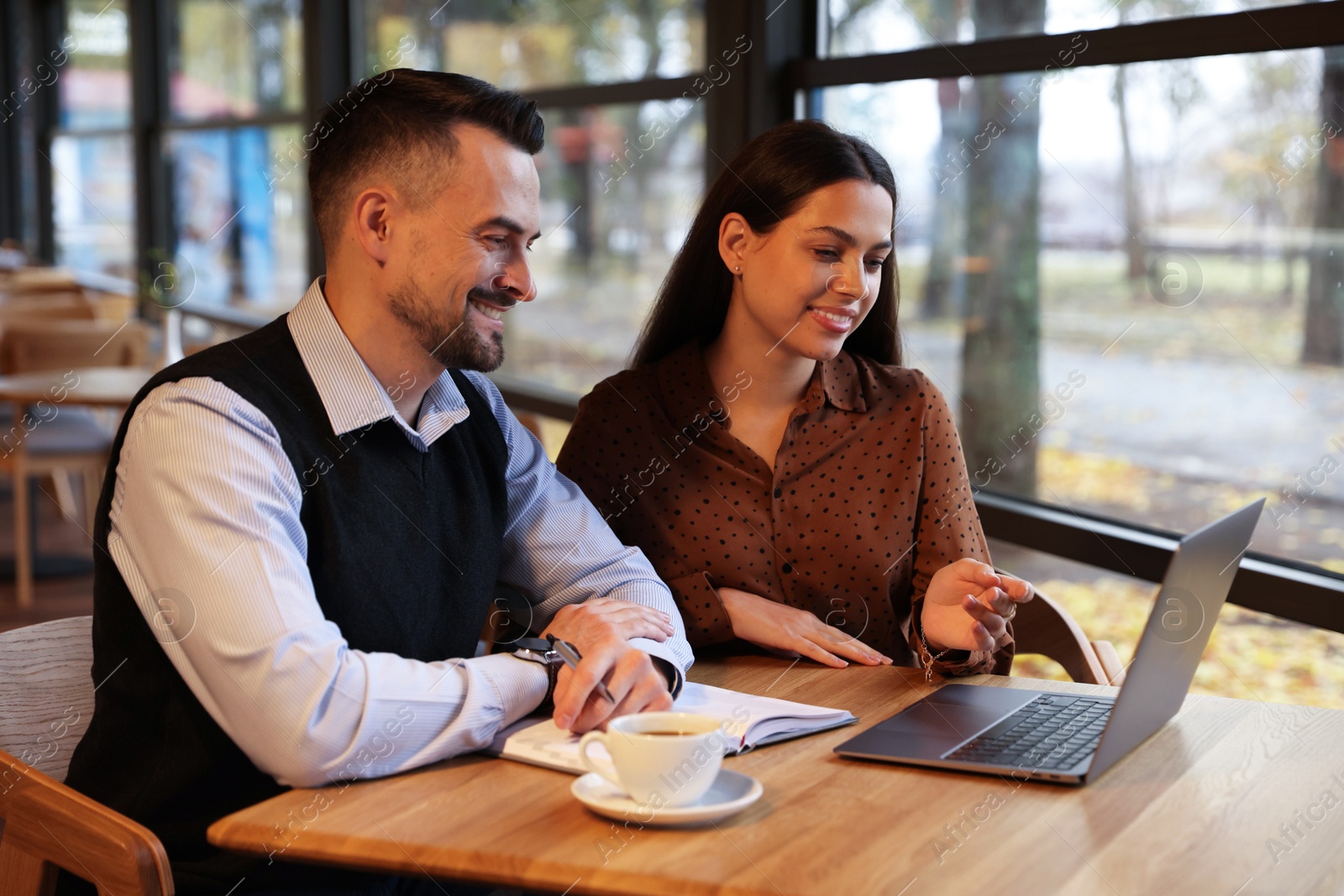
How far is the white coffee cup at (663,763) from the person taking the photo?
42.4 inches

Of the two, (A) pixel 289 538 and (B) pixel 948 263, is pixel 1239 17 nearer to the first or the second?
(B) pixel 948 263

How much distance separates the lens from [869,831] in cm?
109

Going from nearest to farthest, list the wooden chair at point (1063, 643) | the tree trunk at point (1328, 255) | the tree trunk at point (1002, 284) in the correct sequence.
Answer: the wooden chair at point (1063, 643) → the tree trunk at point (1328, 255) → the tree trunk at point (1002, 284)

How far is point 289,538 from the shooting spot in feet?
4.31

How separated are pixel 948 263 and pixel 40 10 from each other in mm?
9423

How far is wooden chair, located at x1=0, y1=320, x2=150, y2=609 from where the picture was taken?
437 cm

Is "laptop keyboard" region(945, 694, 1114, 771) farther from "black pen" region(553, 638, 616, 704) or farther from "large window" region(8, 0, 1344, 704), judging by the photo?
"large window" region(8, 0, 1344, 704)

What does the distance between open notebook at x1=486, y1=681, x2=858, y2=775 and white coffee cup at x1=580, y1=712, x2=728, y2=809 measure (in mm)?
135

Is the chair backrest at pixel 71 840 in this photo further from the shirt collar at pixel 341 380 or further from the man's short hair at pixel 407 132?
the man's short hair at pixel 407 132

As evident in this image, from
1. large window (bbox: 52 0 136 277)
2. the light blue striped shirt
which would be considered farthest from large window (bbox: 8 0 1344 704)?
large window (bbox: 52 0 136 277)

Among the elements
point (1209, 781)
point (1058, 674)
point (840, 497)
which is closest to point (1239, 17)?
point (840, 497)

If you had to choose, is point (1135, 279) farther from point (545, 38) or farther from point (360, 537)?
point (545, 38)

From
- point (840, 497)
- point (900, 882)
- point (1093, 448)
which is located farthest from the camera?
point (1093, 448)

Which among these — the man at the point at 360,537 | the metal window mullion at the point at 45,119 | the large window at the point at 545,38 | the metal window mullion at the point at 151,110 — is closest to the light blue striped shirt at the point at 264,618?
the man at the point at 360,537
